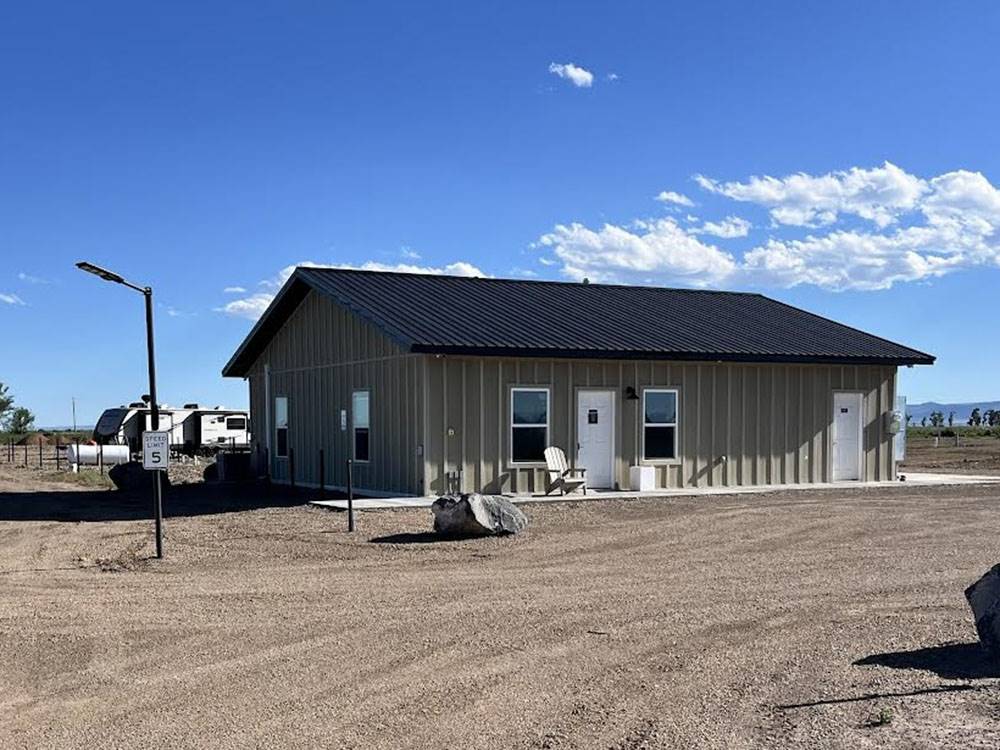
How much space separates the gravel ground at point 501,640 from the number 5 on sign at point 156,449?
105 cm

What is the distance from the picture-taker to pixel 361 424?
65.1 feet

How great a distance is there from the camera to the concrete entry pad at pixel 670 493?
1650cm

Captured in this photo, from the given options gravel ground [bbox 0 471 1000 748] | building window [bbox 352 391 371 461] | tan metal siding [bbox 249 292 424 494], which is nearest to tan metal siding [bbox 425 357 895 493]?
tan metal siding [bbox 249 292 424 494]

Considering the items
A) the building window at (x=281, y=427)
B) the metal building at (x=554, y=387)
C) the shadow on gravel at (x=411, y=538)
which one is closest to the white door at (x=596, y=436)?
the metal building at (x=554, y=387)

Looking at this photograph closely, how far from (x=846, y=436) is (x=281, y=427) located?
12.1 meters

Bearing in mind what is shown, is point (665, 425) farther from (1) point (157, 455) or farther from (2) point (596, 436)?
(1) point (157, 455)

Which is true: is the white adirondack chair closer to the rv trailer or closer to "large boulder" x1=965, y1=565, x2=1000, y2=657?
"large boulder" x1=965, y1=565, x2=1000, y2=657

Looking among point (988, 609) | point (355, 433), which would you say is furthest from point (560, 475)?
point (988, 609)

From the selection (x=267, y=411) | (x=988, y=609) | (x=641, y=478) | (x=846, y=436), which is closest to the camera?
(x=988, y=609)

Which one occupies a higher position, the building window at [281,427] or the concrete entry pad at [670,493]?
the building window at [281,427]

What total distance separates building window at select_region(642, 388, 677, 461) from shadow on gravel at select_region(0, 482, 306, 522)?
6218 millimetres

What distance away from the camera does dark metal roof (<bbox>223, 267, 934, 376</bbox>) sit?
17812 millimetres

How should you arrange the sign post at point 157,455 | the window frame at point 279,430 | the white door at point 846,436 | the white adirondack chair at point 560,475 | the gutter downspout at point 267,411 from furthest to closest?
the gutter downspout at point 267,411, the window frame at point 279,430, the white door at point 846,436, the white adirondack chair at point 560,475, the sign post at point 157,455

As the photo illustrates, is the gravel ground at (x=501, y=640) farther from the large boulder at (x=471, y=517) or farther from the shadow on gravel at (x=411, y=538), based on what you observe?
the large boulder at (x=471, y=517)
